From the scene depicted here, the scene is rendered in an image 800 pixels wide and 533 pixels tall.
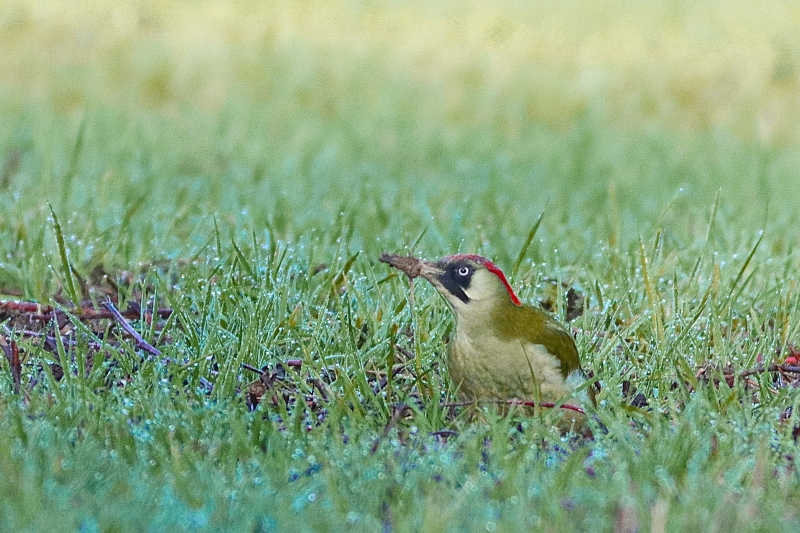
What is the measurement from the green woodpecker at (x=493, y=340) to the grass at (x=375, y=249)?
0.44 ft

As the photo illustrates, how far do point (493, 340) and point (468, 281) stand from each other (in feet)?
0.56

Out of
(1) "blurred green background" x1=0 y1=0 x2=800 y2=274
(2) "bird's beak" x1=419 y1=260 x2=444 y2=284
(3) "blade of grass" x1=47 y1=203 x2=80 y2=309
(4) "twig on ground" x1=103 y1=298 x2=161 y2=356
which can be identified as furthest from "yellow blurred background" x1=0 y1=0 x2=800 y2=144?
(2) "bird's beak" x1=419 y1=260 x2=444 y2=284

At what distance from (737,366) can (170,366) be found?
1.69 metres

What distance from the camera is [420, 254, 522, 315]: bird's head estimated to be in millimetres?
3508

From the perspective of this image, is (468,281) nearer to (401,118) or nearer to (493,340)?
(493,340)

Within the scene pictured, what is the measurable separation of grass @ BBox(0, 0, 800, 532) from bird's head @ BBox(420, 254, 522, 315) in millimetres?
326

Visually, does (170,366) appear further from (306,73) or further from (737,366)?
(306,73)

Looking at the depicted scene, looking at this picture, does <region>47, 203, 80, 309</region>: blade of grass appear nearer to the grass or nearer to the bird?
the grass

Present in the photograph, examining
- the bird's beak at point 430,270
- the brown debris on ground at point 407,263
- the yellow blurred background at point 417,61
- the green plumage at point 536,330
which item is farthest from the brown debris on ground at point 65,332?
the yellow blurred background at point 417,61

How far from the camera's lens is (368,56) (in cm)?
1066

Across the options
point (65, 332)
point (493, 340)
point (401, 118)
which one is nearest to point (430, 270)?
point (493, 340)

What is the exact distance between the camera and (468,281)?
11.6ft

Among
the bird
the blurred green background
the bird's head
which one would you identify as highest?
the bird's head

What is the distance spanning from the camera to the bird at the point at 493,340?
11.6 ft
